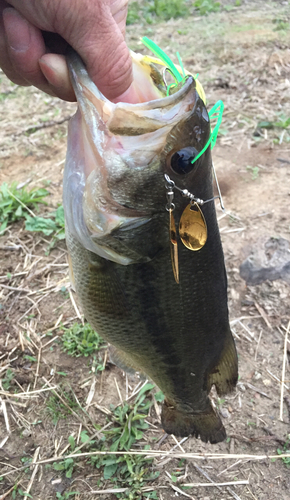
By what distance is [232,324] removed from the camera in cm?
282

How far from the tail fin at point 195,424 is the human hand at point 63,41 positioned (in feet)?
5.05

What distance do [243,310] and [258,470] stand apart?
1078 mm

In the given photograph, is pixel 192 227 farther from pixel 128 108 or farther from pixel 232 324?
pixel 232 324

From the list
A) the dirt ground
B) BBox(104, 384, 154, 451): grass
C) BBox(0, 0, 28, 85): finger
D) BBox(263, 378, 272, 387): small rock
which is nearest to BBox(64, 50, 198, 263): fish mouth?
BBox(0, 0, 28, 85): finger

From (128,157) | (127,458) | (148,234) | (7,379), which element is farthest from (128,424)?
(128,157)

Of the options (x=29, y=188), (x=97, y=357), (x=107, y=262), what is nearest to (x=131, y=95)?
(x=107, y=262)

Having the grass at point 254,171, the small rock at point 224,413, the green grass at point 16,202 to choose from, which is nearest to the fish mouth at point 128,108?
the small rock at point 224,413

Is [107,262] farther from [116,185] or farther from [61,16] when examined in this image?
[61,16]

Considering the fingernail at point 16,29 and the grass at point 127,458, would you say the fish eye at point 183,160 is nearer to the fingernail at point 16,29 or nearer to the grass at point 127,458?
the fingernail at point 16,29

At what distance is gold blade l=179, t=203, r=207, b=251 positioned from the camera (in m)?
1.36

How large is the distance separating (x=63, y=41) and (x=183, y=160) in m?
0.64

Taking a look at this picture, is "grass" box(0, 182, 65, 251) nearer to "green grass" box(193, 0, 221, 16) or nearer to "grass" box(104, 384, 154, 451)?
"grass" box(104, 384, 154, 451)

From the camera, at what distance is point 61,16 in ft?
4.01

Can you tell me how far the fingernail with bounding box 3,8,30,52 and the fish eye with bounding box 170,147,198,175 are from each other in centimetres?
63
